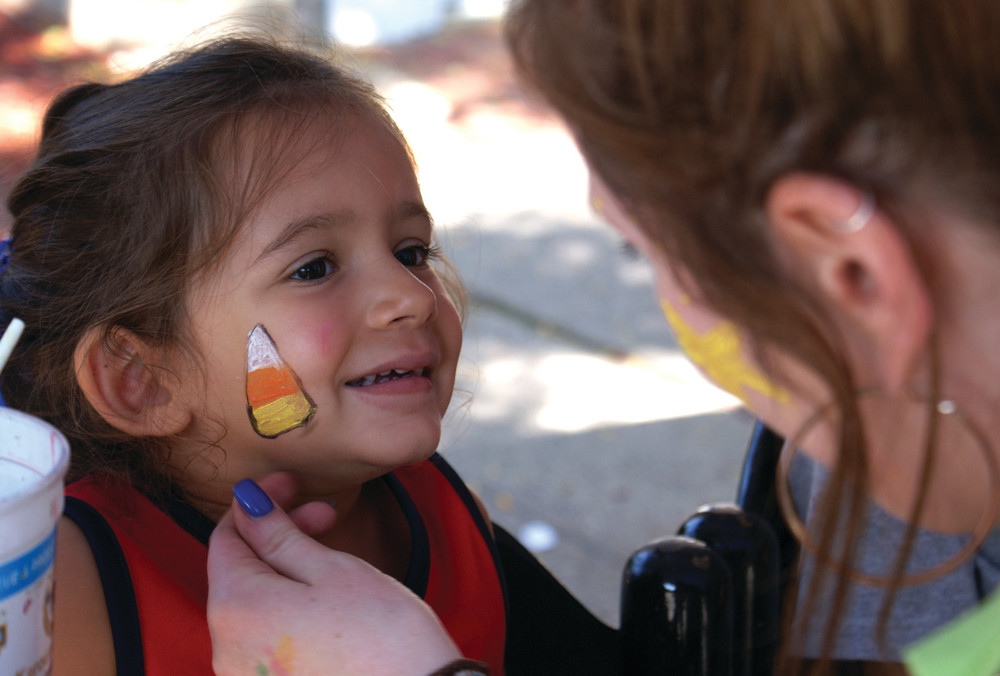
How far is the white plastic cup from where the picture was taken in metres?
0.74

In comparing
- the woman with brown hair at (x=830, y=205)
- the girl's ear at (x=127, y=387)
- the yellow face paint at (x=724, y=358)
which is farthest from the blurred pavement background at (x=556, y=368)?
the woman with brown hair at (x=830, y=205)

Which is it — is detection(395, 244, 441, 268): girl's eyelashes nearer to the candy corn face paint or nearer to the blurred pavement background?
the candy corn face paint

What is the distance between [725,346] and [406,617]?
0.44 meters

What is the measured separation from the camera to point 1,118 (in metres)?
5.61

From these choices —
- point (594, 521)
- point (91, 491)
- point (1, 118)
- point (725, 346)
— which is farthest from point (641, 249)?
point (1, 118)

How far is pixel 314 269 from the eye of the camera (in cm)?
142

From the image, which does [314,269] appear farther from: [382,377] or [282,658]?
[282,658]

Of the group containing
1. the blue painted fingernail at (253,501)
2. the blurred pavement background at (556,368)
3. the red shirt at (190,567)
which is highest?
the blue painted fingernail at (253,501)

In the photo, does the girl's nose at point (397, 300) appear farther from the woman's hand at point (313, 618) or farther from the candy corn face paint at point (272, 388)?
the woman's hand at point (313, 618)

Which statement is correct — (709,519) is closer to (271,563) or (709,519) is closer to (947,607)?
(947,607)

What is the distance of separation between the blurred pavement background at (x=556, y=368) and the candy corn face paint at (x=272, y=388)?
1.73 ft

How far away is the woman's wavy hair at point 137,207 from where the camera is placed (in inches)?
55.1

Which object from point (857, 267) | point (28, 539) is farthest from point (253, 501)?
point (857, 267)

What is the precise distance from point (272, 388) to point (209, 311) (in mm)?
140
